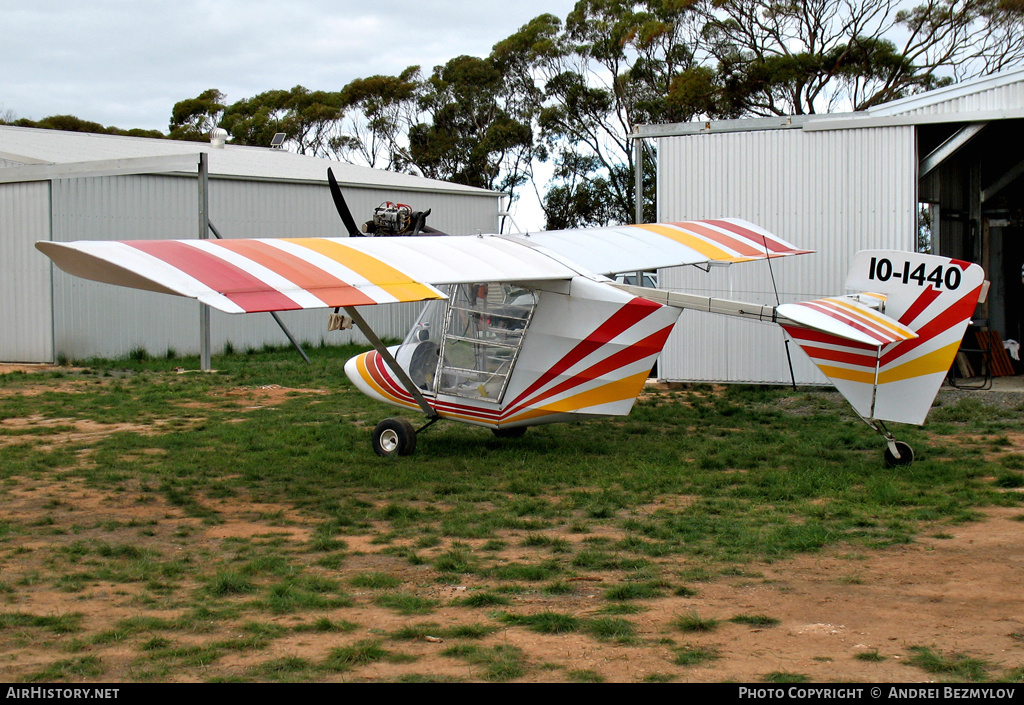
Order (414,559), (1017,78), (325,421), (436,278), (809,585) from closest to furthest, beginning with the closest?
(809,585)
(414,559)
(436,278)
(325,421)
(1017,78)

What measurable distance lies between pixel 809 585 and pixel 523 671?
7.53ft

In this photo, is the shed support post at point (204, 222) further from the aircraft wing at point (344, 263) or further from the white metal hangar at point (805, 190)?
the aircraft wing at point (344, 263)

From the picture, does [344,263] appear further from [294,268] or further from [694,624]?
[694,624]

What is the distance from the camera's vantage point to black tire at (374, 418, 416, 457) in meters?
10.8

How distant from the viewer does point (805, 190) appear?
1561 centimetres

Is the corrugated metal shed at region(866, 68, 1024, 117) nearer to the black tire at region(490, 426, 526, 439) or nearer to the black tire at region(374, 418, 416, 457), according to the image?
the black tire at region(490, 426, 526, 439)

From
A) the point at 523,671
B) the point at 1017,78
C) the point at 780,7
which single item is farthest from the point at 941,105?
the point at 780,7

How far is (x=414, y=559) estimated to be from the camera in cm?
684

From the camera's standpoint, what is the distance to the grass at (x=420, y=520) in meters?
5.32

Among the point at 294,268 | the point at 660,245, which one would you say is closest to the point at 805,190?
the point at 660,245

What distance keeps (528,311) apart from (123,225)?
1480cm

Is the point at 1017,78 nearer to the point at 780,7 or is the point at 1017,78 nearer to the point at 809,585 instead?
the point at 809,585

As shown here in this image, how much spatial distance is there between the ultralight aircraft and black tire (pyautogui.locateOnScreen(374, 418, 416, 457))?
0.02 metres

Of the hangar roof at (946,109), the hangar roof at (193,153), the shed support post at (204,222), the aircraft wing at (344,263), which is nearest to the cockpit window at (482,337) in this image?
the aircraft wing at (344,263)
